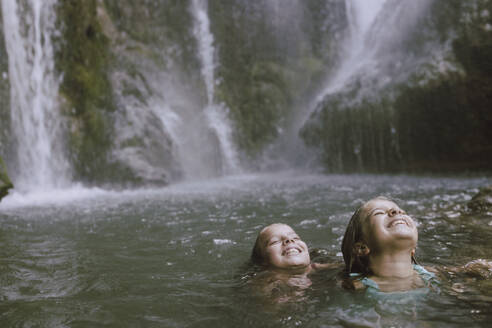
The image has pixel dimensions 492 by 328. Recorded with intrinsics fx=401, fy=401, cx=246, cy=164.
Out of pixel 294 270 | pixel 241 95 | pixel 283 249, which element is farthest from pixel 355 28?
pixel 294 270

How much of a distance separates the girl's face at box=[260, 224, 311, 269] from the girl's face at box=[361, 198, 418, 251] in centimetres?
75

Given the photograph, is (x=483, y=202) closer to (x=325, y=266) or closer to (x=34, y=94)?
(x=325, y=266)

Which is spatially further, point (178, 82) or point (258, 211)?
point (178, 82)

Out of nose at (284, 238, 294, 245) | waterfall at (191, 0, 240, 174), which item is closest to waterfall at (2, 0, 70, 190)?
waterfall at (191, 0, 240, 174)

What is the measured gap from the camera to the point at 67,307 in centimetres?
271

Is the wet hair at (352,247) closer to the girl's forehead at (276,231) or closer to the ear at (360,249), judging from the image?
the ear at (360,249)

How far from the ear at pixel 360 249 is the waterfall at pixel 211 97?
15.7 metres

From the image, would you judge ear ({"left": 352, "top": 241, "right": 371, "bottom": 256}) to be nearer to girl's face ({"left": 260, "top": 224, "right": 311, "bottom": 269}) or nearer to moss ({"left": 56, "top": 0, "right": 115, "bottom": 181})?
girl's face ({"left": 260, "top": 224, "right": 311, "bottom": 269})

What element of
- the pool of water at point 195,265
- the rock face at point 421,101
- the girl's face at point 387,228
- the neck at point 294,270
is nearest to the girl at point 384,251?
the girl's face at point 387,228

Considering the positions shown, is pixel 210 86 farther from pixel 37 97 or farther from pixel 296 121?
pixel 37 97

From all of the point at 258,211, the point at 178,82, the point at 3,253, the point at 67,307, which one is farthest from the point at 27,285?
the point at 178,82

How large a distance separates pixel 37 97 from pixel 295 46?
13156 mm

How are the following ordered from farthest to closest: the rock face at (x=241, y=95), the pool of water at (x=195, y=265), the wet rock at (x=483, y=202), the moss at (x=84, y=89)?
the moss at (x=84, y=89)
the rock face at (x=241, y=95)
the wet rock at (x=483, y=202)
the pool of water at (x=195, y=265)

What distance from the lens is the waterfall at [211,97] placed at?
61.2 ft
